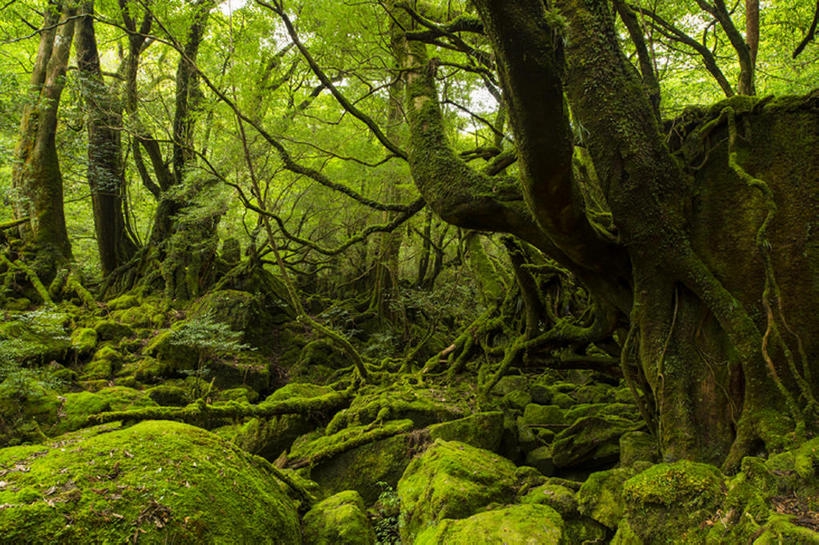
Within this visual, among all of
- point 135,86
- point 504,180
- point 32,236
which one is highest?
point 135,86

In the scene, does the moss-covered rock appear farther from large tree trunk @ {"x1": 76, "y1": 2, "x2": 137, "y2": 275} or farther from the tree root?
large tree trunk @ {"x1": 76, "y1": 2, "x2": 137, "y2": 275}

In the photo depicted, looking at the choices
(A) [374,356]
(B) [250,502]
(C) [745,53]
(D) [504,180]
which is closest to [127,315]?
(A) [374,356]

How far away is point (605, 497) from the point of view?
2.97 m

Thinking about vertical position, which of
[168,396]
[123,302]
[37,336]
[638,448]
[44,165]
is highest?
[44,165]

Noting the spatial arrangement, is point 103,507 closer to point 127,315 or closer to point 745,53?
point 745,53

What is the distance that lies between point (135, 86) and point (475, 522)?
1454cm

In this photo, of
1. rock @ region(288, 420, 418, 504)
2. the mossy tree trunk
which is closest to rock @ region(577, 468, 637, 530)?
the mossy tree trunk

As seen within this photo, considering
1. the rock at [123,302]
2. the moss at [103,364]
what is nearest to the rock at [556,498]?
the moss at [103,364]

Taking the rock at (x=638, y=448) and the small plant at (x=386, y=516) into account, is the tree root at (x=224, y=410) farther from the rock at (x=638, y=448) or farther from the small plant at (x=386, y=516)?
the rock at (x=638, y=448)

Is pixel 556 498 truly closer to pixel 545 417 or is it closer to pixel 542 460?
pixel 542 460

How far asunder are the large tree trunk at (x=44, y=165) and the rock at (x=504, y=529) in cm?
1315

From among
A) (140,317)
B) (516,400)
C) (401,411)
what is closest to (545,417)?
(516,400)

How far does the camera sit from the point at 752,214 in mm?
3465

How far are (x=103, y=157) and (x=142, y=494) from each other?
13612 millimetres
